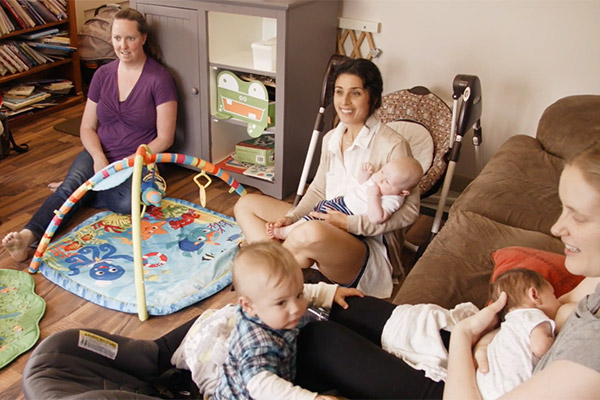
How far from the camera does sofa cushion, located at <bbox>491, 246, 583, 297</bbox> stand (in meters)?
1.54

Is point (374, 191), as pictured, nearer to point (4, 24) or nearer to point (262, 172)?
point (262, 172)

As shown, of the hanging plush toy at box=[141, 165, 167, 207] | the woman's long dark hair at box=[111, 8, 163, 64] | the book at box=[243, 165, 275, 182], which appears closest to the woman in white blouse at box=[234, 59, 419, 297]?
Result: the hanging plush toy at box=[141, 165, 167, 207]

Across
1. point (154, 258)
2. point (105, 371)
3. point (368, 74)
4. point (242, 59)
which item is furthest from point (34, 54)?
point (105, 371)

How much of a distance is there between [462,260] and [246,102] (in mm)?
1597

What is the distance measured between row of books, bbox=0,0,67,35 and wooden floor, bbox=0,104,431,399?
0.63 meters

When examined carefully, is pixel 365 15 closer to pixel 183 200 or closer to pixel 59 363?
pixel 183 200

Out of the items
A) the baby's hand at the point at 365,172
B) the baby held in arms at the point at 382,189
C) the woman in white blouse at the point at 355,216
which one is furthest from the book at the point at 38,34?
the baby's hand at the point at 365,172

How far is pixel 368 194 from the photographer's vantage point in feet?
6.88

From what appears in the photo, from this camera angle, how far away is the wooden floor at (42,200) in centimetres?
212

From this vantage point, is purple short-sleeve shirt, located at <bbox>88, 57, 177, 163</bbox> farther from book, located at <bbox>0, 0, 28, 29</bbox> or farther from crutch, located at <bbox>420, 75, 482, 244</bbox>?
crutch, located at <bbox>420, 75, 482, 244</bbox>

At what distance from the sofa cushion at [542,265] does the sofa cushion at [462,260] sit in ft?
0.42

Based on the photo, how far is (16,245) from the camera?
241 cm

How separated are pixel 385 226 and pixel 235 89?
133cm

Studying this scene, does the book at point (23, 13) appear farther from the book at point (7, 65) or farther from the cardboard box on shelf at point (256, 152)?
the cardboard box on shelf at point (256, 152)
